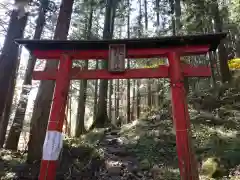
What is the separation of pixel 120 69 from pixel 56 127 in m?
2.05

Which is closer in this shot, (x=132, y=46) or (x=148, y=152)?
(x=132, y=46)

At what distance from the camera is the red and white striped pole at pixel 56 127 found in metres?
5.66

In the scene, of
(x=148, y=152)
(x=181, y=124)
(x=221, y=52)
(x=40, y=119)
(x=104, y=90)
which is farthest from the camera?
(x=104, y=90)

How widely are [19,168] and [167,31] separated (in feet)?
53.6

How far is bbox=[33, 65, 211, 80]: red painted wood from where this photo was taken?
234 inches

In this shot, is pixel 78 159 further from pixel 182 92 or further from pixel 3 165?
pixel 182 92

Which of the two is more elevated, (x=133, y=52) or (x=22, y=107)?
(x=133, y=52)

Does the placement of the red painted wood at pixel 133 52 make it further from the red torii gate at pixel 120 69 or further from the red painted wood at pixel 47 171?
the red painted wood at pixel 47 171

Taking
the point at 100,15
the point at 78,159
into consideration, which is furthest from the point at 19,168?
the point at 100,15

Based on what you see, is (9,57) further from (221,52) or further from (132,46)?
(221,52)

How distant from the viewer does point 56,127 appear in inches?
230

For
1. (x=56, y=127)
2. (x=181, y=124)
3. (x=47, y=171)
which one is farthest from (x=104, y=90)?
(x=181, y=124)

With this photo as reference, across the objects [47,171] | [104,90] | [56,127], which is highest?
[104,90]

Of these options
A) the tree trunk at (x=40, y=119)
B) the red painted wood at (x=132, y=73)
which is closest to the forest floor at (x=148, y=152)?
the tree trunk at (x=40, y=119)
